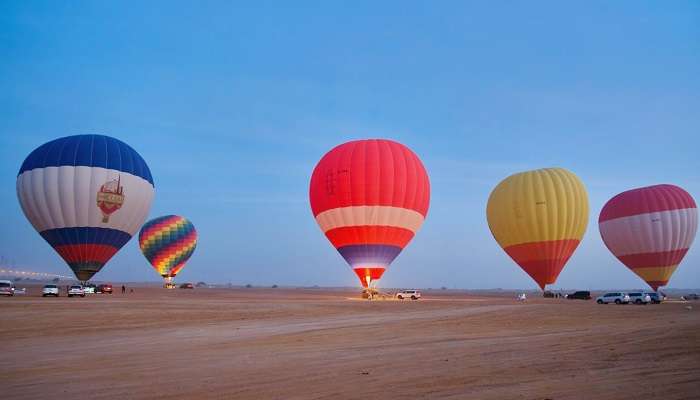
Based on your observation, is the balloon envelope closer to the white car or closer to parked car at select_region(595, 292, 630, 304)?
parked car at select_region(595, 292, 630, 304)

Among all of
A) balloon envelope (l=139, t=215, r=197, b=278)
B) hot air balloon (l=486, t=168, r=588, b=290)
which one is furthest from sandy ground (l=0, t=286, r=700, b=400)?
balloon envelope (l=139, t=215, r=197, b=278)

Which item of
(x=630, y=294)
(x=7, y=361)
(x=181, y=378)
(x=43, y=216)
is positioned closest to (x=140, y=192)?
(x=43, y=216)

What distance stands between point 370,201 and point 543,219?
1416cm

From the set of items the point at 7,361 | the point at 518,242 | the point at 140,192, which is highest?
the point at 140,192

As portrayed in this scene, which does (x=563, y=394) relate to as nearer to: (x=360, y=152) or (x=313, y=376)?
(x=313, y=376)

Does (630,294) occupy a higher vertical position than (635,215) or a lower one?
lower

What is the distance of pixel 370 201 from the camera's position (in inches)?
1483

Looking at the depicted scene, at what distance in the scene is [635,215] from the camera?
44.4 m

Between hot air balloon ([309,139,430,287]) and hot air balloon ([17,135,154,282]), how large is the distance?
16628 mm

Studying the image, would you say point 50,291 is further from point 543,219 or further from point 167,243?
point 543,219

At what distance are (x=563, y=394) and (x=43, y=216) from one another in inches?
1663

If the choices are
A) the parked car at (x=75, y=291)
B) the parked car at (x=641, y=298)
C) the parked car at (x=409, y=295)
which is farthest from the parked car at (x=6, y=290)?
the parked car at (x=641, y=298)

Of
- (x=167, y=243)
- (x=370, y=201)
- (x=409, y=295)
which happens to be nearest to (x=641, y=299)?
(x=409, y=295)

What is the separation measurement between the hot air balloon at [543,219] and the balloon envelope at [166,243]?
46507 mm
